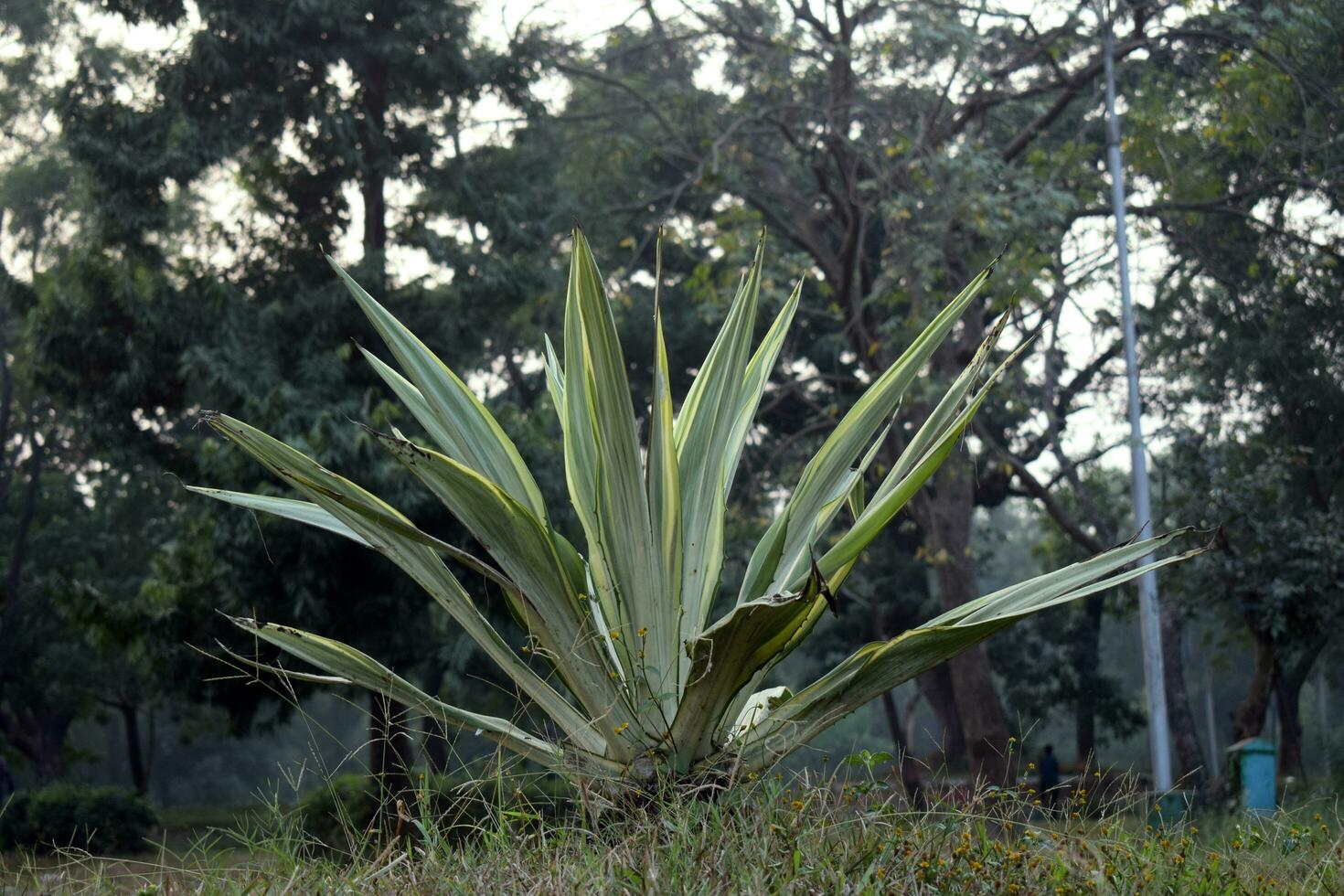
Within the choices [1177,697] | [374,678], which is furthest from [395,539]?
[1177,697]

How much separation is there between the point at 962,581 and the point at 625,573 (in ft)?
39.2

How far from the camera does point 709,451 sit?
378 centimetres

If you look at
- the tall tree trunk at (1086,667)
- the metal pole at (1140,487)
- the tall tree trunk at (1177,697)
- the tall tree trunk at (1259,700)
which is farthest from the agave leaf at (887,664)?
the tall tree trunk at (1086,667)

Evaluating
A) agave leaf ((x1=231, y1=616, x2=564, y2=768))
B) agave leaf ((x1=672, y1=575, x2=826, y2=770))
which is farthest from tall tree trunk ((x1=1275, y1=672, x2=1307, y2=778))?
agave leaf ((x1=231, y1=616, x2=564, y2=768))

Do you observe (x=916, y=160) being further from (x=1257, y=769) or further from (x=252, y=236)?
(x=252, y=236)

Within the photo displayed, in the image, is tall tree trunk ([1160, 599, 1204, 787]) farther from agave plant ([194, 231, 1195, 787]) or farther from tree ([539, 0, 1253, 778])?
agave plant ([194, 231, 1195, 787])

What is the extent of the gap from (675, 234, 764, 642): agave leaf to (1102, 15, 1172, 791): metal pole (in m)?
8.16

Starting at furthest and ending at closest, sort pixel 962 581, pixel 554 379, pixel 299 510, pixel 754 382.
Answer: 1. pixel 962 581
2. pixel 554 379
3. pixel 754 382
4. pixel 299 510

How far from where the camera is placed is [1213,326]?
62.0 ft

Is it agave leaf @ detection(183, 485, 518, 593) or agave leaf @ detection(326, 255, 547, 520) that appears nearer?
agave leaf @ detection(183, 485, 518, 593)

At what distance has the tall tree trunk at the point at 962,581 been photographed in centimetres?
1425

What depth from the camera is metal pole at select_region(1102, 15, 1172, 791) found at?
11.6m

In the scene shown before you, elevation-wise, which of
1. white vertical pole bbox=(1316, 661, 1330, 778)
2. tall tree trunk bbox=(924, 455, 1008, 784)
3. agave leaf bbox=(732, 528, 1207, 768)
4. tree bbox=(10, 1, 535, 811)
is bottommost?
white vertical pole bbox=(1316, 661, 1330, 778)

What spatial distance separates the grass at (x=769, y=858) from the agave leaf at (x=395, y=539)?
27cm
